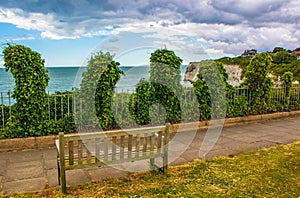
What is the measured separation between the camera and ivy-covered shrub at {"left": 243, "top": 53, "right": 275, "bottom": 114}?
8.34 metres

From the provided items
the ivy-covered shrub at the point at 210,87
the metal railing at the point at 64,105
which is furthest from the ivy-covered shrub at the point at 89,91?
the ivy-covered shrub at the point at 210,87

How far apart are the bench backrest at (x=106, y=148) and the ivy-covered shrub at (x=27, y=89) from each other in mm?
2220

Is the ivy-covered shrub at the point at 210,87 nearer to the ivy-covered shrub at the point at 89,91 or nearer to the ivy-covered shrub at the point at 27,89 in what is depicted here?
the ivy-covered shrub at the point at 89,91

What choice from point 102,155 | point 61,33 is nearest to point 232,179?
point 102,155

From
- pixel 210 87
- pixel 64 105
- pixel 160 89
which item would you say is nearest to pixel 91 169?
pixel 64 105

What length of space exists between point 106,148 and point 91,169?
980 mm

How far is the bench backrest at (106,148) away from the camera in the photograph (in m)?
3.41

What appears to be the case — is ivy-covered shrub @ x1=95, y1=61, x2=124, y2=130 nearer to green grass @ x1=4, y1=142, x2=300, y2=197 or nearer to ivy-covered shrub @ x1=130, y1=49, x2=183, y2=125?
ivy-covered shrub @ x1=130, y1=49, x2=183, y2=125

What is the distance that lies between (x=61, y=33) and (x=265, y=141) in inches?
349

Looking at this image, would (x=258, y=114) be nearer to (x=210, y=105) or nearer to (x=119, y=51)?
(x=210, y=105)

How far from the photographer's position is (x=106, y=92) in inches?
240

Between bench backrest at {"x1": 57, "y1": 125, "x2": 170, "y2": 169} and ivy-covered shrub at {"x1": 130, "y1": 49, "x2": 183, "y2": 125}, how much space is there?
8.90ft

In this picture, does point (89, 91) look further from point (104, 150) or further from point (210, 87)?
point (210, 87)

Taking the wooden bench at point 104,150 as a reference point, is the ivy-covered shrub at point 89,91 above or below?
above
